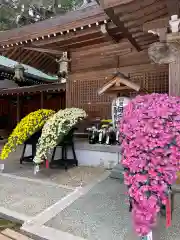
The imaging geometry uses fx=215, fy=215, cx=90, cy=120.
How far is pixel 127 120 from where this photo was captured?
2.01 m

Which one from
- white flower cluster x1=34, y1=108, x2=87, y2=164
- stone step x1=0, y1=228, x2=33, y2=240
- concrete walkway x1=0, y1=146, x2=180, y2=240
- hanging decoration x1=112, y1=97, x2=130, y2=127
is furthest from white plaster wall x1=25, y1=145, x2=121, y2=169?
stone step x1=0, y1=228, x2=33, y2=240

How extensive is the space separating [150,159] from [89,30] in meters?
4.49

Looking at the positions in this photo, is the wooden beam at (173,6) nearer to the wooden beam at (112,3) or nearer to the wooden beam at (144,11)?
the wooden beam at (144,11)

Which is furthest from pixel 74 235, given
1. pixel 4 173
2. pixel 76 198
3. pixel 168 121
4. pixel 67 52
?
pixel 67 52

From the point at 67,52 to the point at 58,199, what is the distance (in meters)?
4.94

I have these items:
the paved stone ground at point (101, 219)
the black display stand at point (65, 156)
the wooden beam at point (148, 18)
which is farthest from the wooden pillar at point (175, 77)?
the black display stand at point (65, 156)

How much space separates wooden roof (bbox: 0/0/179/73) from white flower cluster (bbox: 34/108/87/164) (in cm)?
215

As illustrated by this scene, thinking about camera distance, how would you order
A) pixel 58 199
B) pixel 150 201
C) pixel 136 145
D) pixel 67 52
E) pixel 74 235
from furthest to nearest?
pixel 67 52, pixel 58 199, pixel 74 235, pixel 136 145, pixel 150 201

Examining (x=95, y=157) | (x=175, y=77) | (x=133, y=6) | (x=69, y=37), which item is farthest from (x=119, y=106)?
(x=69, y=37)

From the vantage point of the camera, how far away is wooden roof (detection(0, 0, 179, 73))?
3525 mm

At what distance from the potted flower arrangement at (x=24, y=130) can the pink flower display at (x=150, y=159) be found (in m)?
3.35

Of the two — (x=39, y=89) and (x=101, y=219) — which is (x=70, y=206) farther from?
(x=39, y=89)

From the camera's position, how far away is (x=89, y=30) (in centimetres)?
537

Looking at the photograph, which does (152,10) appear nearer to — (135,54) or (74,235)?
(135,54)
